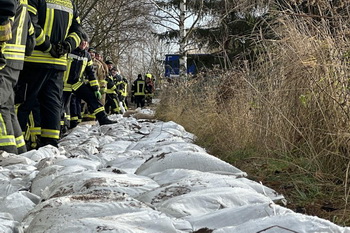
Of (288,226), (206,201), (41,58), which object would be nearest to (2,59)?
(41,58)

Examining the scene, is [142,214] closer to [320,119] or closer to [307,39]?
[320,119]

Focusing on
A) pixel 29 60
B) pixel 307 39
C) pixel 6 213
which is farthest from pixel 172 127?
pixel 6 213

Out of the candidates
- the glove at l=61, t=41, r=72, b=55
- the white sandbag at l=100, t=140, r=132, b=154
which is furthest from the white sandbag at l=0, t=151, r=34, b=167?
the glove at l=61, t=41, r=72, b=55

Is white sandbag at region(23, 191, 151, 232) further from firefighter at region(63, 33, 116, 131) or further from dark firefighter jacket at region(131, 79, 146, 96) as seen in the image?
dark firefighter jacket at region(131, 79, 146, 96)

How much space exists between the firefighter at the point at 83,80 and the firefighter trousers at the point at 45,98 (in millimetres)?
2203

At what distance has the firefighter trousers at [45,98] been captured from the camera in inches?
207

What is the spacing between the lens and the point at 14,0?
12.2 ft

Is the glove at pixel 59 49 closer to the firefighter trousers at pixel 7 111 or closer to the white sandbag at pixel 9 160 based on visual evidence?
the firefighter trousers at pixel 7 111

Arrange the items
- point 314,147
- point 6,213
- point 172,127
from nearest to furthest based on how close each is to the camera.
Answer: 1. point 6,213
2. point 314,147
3. point 172,127

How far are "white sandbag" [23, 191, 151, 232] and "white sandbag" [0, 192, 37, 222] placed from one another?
25 centimetres

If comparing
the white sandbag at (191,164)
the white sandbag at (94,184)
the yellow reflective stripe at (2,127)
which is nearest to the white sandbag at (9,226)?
the white sandbag at (94,184)

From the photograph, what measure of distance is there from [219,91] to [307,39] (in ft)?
8.56

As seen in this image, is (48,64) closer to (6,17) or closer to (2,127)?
(2,127)

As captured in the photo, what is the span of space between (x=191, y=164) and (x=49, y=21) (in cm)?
300
